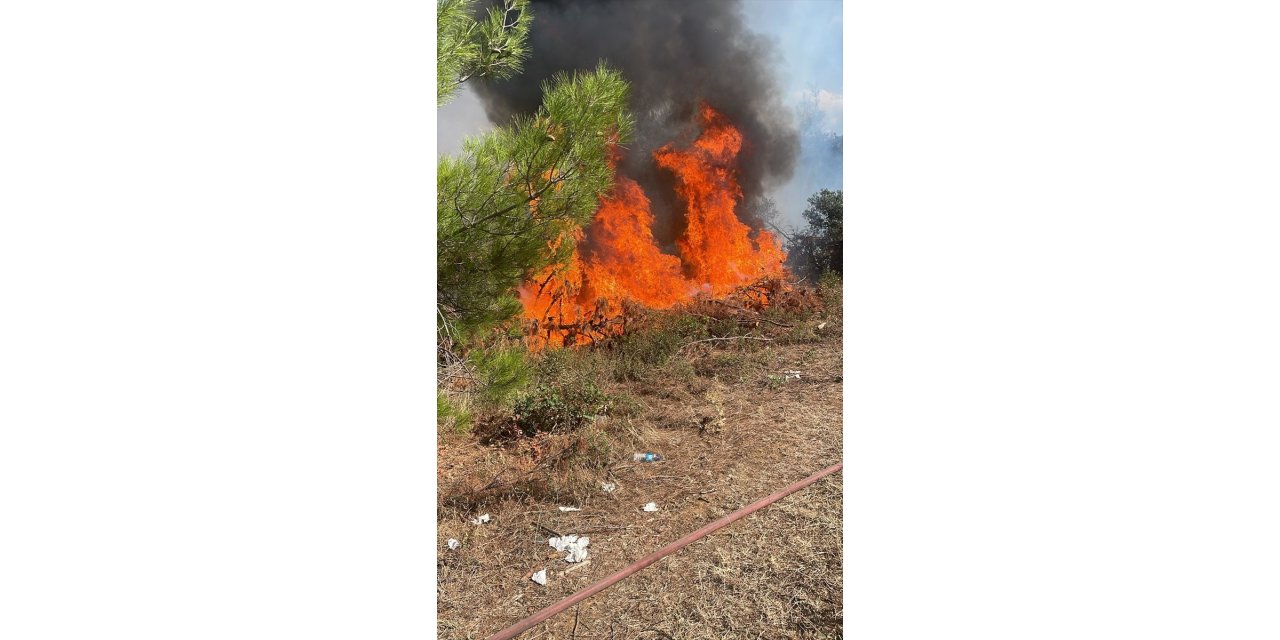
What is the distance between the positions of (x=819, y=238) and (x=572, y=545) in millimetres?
1184

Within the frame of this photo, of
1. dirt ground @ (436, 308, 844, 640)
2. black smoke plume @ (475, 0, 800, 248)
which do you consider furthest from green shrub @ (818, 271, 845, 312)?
black smoke plume @ (475, 0, 800, 248)

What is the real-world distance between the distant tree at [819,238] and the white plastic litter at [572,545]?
1.08 meters

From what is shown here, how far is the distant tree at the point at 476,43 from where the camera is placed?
132cm

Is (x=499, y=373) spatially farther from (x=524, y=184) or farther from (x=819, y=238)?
(x=819, y=238)

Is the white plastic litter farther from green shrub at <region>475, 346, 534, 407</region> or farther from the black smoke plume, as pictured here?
the black smoke plume

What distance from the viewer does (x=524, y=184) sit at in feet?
4.66

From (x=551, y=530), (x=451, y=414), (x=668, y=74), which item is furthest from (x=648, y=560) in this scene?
(x=668, y=74)

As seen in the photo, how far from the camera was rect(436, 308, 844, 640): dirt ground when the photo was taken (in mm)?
1135

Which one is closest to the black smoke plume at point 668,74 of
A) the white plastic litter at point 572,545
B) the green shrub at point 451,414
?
the green shrub at point 451,414

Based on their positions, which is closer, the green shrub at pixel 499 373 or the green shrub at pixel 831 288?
the green shrub at pixel 499 373

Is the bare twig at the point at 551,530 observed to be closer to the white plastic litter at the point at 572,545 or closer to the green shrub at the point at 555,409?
the white plastic litter at the point at 572,545
